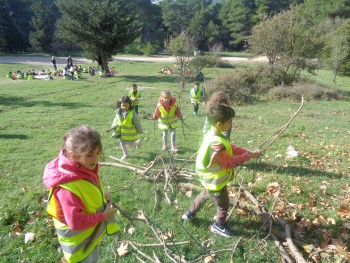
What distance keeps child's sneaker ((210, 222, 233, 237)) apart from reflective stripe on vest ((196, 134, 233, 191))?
0.72 m

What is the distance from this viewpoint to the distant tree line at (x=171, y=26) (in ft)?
65.2

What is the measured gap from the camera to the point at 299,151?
7.31m

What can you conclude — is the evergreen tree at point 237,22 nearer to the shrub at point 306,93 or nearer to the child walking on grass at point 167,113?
the shrub at point 306,93

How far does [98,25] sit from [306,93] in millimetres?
19809

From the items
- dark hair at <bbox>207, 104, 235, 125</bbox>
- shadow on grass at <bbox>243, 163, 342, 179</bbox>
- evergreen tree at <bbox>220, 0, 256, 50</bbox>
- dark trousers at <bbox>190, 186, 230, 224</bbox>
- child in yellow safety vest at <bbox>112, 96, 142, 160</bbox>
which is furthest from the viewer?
evergreen tree at <bbox>220, 0, 256, 50</bbox>

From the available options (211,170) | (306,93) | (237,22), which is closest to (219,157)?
(211,170)

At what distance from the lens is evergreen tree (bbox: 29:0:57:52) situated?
48.1 m

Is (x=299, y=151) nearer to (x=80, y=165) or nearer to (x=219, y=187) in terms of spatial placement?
(x=219, y=187)

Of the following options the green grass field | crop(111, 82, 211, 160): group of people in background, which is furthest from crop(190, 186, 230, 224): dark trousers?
crop(111, 82, 211, 160): group of people in background

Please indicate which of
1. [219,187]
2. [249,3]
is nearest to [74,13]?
[219,187]

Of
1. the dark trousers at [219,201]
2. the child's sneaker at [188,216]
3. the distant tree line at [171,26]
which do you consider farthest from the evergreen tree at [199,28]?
the dark trousers at [219,201]

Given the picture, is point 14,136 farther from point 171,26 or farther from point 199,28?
point 171,26

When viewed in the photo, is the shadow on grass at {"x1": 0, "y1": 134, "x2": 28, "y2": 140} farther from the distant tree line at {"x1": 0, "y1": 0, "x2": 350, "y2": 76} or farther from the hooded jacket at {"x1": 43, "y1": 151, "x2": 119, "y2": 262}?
the distant tree line at {"x1": 0, "y1": 0, "x2": 350, "y2": 76}

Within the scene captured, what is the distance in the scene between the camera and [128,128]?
22.6 feet
